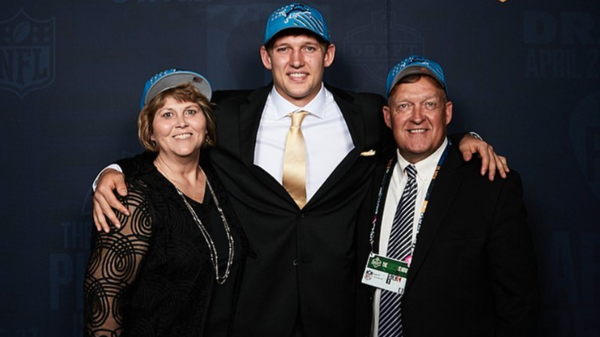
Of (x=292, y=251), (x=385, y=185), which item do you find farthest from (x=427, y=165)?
(x=292, y=251)

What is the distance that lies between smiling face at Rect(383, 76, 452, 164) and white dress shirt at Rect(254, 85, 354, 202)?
26 cm

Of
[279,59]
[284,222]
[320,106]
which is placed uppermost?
[279,59]

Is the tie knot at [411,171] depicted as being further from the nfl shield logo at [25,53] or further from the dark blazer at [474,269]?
the nfl shield logo at [25,53]

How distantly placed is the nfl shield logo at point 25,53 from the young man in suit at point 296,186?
3.72ft

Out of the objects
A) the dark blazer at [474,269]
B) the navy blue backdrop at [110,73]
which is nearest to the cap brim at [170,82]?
the navy blue backdrop at [110,73]

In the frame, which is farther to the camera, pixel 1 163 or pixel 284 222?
pixel 1 163

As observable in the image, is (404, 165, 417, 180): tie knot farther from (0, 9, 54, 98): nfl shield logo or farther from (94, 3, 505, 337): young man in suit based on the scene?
(0, 9, 54, 98): nfl shield logo

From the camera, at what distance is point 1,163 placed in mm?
2719

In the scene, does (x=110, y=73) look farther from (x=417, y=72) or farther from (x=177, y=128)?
(x=417, y=72)

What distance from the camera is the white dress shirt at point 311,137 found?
202cm

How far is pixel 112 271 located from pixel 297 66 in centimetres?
96

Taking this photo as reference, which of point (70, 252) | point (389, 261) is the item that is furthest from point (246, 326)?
point (70, 252)

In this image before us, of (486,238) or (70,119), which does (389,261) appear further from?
(70,119)

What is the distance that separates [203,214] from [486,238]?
2.93ft
